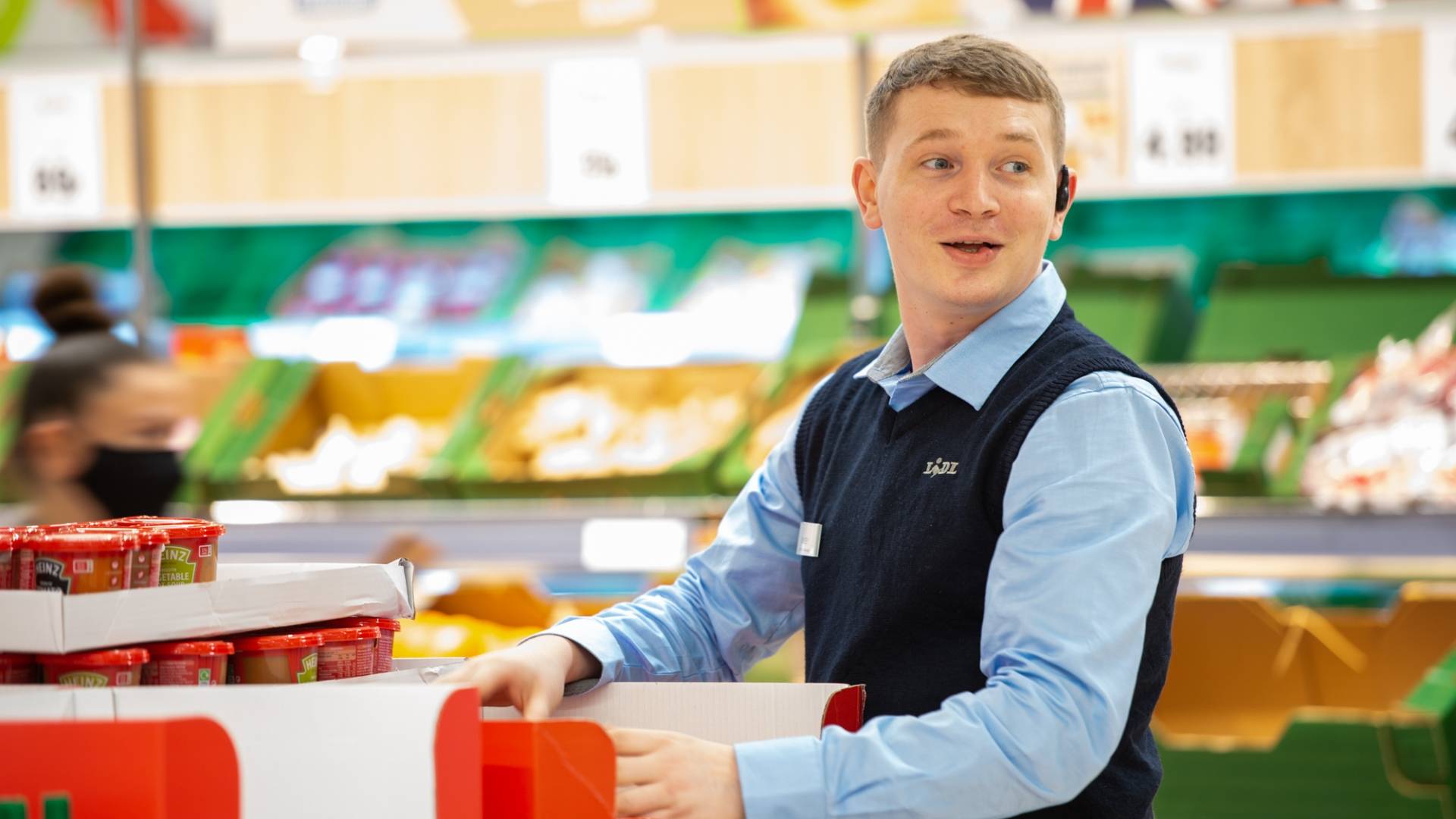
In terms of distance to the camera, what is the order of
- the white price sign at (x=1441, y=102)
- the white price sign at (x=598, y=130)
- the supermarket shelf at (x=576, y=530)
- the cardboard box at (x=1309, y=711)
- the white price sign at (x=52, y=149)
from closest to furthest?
the cardboard box at (x=1309, y=711) → the supermarket shelf at (x=576, y=530) → the white price sign at (x=1441, y=102) → the white price sign at (x=598, y=130) → the white price sign at (x=52, y=149)

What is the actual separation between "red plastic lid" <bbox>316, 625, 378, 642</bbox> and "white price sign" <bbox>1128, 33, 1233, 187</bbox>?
296 cm

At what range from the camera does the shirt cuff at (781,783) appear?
1381 mm

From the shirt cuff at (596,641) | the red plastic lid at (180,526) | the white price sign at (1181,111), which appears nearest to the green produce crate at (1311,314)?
the white price sign at (1181,111)

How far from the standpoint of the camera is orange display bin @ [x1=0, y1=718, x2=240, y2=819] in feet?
3.82

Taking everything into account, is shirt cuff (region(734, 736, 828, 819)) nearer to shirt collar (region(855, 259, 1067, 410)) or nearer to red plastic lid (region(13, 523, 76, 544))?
shirt collar (region(855, 259, 1067, 410))

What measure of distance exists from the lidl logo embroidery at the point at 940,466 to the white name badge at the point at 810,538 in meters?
0.20

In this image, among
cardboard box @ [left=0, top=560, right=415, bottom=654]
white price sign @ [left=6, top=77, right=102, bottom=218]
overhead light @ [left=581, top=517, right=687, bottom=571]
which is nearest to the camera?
cardboard box @ [left=0, top=560, right=415, bottom=654]

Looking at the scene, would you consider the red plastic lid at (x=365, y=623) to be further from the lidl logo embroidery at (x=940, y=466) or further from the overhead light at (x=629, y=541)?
the overhead light at (x=629, y=541)

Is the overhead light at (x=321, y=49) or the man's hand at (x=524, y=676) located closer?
the man's hand at (x=524, y=676)

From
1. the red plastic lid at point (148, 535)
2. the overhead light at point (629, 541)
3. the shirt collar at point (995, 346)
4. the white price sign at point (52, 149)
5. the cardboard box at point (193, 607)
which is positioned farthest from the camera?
the white price sign at point (52, 149)

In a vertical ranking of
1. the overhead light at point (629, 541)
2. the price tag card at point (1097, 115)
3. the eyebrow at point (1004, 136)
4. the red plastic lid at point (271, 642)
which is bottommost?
the overhead light at point (629, 541)

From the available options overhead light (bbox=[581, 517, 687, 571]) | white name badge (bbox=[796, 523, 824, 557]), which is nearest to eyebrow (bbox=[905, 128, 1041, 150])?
white name badge (bbox=[796, 523, 824, 557])

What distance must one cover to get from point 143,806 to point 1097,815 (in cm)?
90

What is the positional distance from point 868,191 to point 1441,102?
264 centimetres
